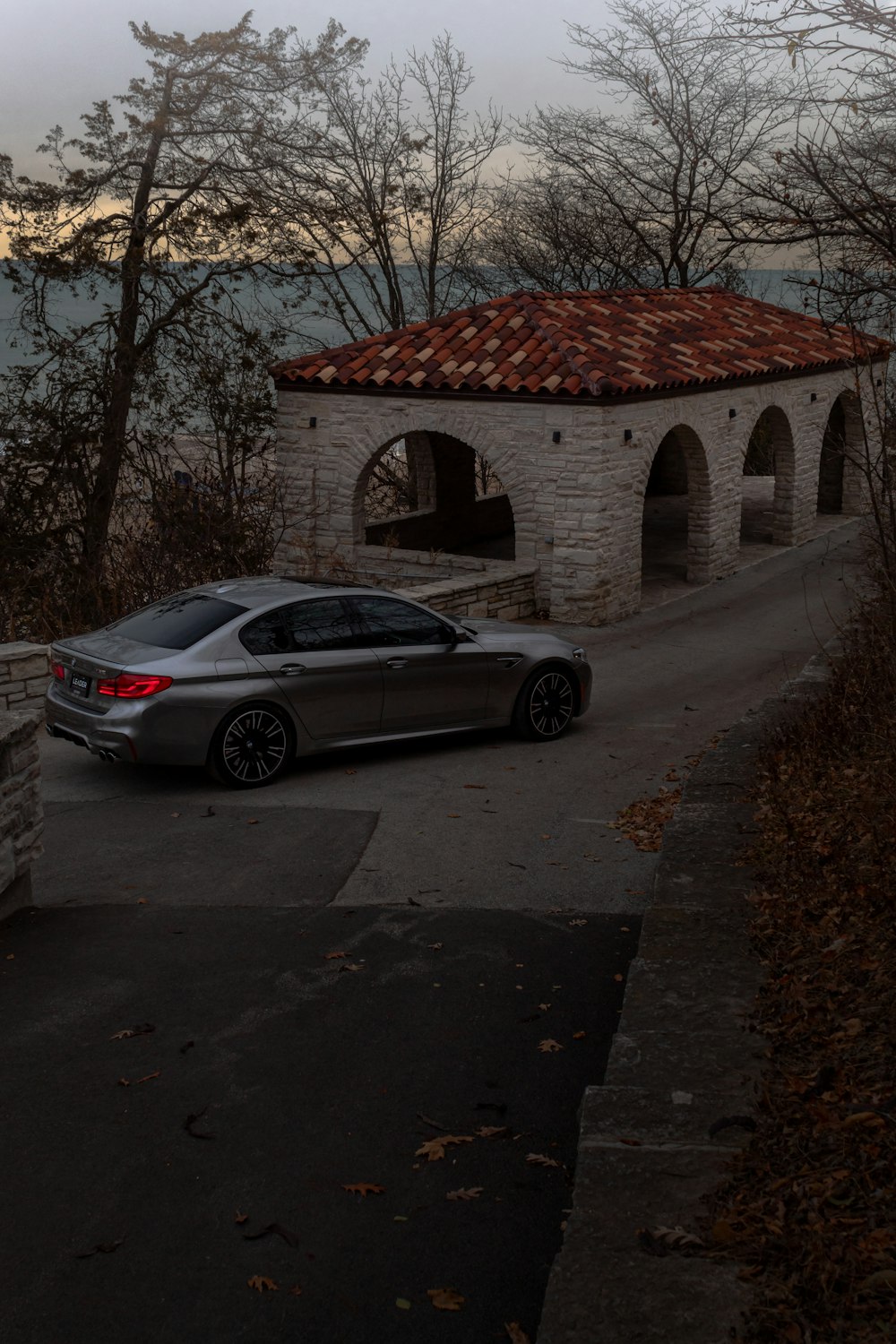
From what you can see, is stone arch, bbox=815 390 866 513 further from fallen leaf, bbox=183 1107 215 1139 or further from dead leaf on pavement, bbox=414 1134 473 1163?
fallen leaf, bbox=183 1107 215 1139

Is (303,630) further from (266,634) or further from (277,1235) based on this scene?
(277,1235)

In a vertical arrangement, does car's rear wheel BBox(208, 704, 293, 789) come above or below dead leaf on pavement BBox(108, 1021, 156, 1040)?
above

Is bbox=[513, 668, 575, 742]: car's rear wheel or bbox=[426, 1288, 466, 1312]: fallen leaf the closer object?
bbox=[426, 1288, 466, 1312]: fallen leaf

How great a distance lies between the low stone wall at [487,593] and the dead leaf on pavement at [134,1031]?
10.9m

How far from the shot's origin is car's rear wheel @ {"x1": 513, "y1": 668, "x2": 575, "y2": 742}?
12.3 metres

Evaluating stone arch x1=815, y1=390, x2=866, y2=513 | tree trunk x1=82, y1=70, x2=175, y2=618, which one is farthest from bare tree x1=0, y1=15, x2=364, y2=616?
stone arch x1=815, y1=390, x2=866, y2=513

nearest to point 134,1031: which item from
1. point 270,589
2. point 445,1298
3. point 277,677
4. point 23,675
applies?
point 445,1298

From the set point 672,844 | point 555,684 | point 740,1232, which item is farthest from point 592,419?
point 740,1232

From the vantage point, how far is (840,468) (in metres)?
29.2

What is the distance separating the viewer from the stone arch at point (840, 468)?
27688 mm

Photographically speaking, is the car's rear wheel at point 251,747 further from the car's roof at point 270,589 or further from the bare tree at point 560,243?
the bare tree at point 560,243

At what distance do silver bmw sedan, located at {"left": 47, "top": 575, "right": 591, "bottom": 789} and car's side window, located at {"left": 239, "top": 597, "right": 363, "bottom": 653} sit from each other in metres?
0.01

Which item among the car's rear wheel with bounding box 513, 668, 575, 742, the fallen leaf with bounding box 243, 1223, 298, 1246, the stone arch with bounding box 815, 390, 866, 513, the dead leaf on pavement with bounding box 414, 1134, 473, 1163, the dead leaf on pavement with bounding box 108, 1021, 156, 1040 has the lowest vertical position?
the dead leaf on pavement with bounding box 414, 1134, 473, 1163

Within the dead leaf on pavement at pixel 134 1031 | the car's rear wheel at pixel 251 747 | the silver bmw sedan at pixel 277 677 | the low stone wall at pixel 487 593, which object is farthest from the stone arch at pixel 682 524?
the dead leaf on pavement at pixel 134 1031
